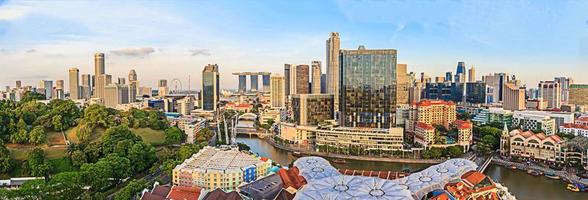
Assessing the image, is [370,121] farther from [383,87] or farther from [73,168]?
[73,168]

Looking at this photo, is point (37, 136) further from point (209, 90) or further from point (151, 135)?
point (209, 90)

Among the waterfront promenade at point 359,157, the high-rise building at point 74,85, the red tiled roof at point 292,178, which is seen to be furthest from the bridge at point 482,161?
the high-rise building at point 74,85

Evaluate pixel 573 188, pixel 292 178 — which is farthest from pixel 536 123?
pixel 292 178

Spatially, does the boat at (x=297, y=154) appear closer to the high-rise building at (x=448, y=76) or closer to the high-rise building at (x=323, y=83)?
the high-rise building at (x=323, y=83)

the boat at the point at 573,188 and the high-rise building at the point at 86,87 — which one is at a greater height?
the high-rise building at the point at 86,87

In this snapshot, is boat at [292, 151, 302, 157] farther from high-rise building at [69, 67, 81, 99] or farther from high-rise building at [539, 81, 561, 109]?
high-rise building at [69, 67, 81, 99]

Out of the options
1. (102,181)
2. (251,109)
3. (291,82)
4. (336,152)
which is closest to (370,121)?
(336,152)
